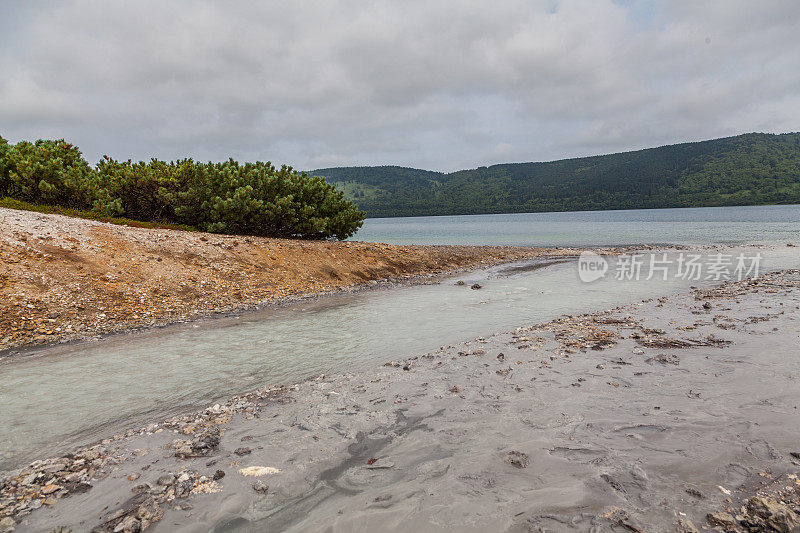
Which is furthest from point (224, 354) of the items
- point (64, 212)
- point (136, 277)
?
point (64, 212)

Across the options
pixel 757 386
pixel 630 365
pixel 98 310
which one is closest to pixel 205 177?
pixel 98 310

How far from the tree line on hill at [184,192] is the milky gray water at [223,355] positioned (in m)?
11.5

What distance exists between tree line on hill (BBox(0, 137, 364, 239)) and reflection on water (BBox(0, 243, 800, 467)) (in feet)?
37.6

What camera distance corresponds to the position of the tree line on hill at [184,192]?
24906 millimetres

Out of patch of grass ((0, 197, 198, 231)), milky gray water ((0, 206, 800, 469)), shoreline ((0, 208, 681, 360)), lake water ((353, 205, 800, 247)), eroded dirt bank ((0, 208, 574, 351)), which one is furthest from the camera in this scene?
lake water ((353, 205, 800, 247))

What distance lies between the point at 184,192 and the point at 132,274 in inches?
475

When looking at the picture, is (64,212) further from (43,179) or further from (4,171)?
(4,171)

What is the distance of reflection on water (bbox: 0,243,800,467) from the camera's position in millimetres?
6727

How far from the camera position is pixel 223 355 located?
9.82m

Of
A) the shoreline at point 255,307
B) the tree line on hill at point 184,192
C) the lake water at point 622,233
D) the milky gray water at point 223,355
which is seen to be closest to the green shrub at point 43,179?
the tree line on hill at point 184,192

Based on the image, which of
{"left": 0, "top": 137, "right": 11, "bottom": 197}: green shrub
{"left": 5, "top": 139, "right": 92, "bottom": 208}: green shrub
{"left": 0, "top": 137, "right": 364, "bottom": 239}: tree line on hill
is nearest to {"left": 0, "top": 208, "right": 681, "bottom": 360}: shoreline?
{"left": 0, "top": 137, "right": 364, "bottom": 239}: tree line on hill

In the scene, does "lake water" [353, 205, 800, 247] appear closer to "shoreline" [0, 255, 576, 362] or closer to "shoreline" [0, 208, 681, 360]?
"shoreline" [0, 255, 576, 362]

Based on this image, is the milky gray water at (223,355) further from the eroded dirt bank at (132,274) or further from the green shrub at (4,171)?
the green shrub at (4,171)

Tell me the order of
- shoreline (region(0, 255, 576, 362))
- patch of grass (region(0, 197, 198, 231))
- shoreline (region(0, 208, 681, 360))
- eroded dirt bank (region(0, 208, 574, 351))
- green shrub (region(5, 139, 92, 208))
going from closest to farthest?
shoreline (region(0, 255, 576, 362)) → shoreline (region(0, 208, 681, 360)) → eroded dirt bank (region(0, 208, 574, 351)) → patch of grass (region(0, 197, 198, 231)) → green shrub (region(5, 139, 92, 208))
